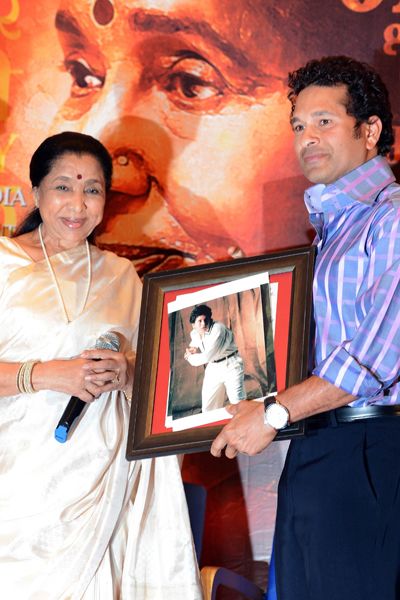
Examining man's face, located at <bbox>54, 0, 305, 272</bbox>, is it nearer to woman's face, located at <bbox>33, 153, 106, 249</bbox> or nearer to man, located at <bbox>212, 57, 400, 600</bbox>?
woman's face, located at <bbox>33, 153, 106, 249</bbox>

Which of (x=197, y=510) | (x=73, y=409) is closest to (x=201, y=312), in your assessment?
(x=73, y=409)

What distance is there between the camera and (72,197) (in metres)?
2.72

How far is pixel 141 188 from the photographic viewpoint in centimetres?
336

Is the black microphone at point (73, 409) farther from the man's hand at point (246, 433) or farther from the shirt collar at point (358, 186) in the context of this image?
the shirt collar at point (358, 186)

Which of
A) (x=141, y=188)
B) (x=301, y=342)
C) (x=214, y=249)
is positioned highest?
(x=141, y=188)

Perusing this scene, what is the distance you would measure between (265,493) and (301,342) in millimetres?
1262

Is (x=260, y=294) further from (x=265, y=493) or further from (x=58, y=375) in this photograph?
(x=265, y=493)

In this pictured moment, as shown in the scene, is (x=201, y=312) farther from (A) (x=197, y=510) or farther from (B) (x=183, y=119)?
(B) (x=183, y=119)

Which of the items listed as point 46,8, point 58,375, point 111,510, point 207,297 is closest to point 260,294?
point 207,297

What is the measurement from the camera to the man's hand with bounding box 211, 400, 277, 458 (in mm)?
2053

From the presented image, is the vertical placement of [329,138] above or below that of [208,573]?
above

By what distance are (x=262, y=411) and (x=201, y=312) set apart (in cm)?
36

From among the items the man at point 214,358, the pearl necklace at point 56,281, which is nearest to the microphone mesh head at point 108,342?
the pearl necklace at point 56,281

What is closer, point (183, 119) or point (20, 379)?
point (20, 379)
